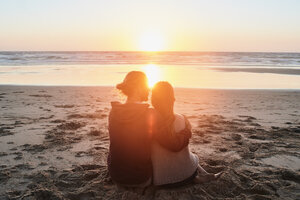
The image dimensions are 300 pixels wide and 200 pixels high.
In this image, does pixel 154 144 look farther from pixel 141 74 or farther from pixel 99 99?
pixel 99 99

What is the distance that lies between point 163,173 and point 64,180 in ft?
4.40

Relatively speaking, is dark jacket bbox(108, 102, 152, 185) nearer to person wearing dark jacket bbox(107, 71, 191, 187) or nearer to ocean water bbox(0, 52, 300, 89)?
person wearing dark jacket bbox(107, 71, 191, 187)

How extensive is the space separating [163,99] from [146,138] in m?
0.45

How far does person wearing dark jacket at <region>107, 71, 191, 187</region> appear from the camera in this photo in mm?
3006

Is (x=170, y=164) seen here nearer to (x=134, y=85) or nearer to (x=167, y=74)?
(x=134, y=85)

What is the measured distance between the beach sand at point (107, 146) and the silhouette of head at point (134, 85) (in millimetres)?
1126

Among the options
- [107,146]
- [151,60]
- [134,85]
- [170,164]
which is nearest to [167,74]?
[107,146]

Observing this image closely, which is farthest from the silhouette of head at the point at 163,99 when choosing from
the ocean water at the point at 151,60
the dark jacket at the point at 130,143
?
the ocean water at the point at 151,60

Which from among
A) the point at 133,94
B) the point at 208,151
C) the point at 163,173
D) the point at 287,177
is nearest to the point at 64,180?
the point at 163,173

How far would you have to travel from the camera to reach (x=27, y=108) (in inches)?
312

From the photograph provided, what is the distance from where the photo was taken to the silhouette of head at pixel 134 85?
3.04 meters

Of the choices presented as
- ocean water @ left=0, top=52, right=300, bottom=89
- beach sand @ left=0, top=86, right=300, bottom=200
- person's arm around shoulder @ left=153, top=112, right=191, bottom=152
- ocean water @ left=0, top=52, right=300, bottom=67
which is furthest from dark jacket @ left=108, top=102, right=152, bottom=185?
ocean water @ left=0, top=52, right=300, bottom=67

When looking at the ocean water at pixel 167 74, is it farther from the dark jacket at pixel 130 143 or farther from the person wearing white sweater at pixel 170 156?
the dark jacket at pixel 130 143

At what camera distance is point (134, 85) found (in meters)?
3.05
